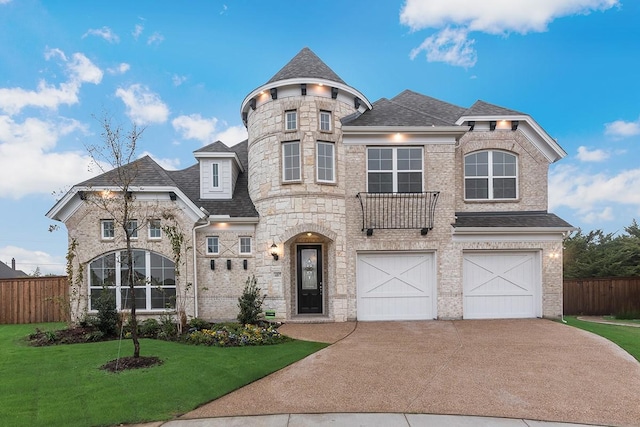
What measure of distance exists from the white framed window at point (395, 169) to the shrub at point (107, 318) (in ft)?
28.3

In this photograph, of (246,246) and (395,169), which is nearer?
(395,169)

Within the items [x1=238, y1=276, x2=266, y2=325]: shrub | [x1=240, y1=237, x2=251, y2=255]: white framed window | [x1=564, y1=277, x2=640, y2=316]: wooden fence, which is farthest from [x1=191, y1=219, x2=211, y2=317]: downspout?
[x1=564, y1=277, x2=640, y2=316]: wooden fence

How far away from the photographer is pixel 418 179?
11352 millimetres

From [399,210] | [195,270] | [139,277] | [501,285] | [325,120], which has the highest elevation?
[325,120]

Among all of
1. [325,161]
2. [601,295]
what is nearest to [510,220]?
[325,161]

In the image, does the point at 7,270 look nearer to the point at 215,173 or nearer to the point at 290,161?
the point at 215,173

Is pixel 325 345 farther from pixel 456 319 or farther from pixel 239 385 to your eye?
pixel 456 319

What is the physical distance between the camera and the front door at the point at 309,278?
12.0 m

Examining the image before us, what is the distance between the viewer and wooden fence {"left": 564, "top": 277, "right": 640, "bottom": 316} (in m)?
14.2

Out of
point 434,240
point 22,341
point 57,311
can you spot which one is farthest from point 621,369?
point 57,311

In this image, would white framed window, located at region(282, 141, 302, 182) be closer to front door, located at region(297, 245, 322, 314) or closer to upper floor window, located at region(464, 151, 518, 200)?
front door, located at region(297, 245, 322, 314)

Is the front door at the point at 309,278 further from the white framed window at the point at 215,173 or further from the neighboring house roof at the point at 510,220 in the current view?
the neighboring house roof at the point at 510,220

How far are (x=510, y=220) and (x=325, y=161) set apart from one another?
6644mm

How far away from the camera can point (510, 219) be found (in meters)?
11.5
